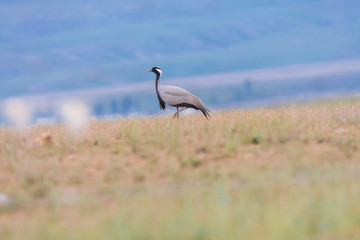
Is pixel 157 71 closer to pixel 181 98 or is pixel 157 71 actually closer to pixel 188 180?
pixel 181 98

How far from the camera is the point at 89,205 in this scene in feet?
30.9

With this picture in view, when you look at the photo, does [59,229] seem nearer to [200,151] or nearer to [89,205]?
[89,205]

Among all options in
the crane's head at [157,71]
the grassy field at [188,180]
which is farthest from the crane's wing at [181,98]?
the crane's head at [157,71]

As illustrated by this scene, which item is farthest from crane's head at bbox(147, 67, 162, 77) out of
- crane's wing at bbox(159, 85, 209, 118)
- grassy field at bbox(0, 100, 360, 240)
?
grassy field at bbox(0, 100, 360, 240)

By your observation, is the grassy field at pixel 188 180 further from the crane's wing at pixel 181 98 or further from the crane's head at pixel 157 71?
the crane's head at pixel 157 71

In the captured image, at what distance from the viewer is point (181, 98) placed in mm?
17641

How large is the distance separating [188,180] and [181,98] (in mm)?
6912

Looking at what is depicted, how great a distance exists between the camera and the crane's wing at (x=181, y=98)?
57.6 ft

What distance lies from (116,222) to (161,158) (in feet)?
14.6

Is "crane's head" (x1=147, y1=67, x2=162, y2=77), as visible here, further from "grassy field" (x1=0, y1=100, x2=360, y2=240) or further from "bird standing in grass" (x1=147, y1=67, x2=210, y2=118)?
"grassy field" (x1=0, y1=100, x2=360, y2=240)

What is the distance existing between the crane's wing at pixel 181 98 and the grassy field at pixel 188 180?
0.90 meters

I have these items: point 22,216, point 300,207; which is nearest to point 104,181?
point 22,216

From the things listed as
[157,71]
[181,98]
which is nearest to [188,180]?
[181,98]

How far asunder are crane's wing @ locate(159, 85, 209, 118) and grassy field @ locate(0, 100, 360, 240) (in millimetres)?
901
